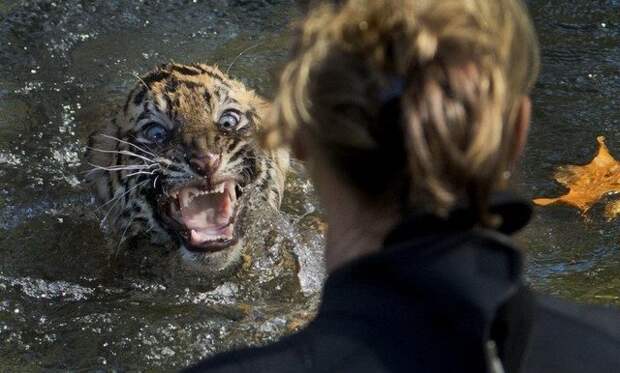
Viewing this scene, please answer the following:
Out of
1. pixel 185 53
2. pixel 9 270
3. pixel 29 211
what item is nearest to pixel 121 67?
pixel 185 53

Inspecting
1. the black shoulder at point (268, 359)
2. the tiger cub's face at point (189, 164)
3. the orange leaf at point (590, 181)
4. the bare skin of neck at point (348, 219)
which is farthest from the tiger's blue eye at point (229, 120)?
the black shoulder at point (268, 359)

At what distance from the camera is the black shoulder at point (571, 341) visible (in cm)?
168

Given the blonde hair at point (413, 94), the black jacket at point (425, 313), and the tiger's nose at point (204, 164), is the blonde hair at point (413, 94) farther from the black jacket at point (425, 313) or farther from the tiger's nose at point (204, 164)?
the tiger's nose at point (204, 164)

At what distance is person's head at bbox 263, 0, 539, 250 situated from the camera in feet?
4.93

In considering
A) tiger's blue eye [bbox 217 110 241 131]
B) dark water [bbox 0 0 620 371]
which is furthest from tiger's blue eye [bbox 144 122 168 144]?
dark water [bbox 0 0 620 371]

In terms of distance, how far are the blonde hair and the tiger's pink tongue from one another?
273 centimetres

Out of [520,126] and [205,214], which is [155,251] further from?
[520,126]

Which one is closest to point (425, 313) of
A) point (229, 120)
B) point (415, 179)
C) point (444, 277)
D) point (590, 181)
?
point (444, 277)

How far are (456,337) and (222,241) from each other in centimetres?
283

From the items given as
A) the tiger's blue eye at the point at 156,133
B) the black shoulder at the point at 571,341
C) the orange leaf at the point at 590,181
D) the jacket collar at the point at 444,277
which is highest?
the jacket collar at the point at 444,277

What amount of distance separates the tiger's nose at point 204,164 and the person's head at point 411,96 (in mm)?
2551

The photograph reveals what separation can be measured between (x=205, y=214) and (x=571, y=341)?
2827mm

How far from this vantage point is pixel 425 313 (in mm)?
1539

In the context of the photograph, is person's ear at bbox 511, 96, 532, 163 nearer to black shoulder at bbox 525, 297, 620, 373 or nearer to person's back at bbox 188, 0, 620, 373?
person's back at bbox 188, 0, 620, 373
